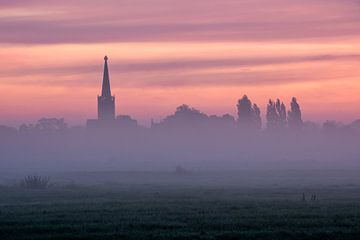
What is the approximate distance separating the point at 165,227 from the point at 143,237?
10.5ft

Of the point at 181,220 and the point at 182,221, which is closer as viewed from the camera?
the point at 182,221

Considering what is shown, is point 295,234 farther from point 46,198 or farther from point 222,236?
point 46,198

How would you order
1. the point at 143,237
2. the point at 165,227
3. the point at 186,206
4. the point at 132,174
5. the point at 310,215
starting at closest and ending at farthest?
the point at 143,237
the point at 165,227
the point at 310,215
the point at 186,206
the point at 132,174

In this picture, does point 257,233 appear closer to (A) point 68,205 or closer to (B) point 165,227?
(B) point 165,227

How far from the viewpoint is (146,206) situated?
1955 inches

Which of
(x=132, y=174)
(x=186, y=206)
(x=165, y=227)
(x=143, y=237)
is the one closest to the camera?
(x=143, y=237)

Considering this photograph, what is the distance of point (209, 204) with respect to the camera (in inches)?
2008

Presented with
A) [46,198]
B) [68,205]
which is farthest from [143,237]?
[46,198]

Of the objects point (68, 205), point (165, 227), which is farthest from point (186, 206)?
point (165, 227)

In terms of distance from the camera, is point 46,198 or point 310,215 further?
point 46,198

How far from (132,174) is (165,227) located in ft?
314

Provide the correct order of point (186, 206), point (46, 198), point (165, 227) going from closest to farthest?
point (165, 227) < point (186, 206) < point (46, 198)

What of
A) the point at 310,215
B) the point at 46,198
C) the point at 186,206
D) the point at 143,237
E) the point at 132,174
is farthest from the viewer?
the point at 132,174

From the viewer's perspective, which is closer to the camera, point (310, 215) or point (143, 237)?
point (143, 237)
